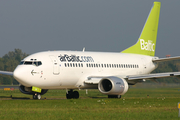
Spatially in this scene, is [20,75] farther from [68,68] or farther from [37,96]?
[68,68]

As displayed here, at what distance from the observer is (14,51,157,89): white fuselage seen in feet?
88.1

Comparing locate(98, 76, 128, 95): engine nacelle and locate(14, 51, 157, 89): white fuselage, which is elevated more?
locate(14, 51, 157, 89): white fuselage

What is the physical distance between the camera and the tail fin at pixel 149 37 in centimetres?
4009

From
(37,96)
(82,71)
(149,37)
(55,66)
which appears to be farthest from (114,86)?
(149,37)

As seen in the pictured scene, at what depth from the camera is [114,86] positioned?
94.8ft

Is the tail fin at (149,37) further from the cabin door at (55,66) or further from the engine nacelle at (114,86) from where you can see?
the cabin door at (55,66)

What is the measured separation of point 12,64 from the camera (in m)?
131

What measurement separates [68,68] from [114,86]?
4209mm

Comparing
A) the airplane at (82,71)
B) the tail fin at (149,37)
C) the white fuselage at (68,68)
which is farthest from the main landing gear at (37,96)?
the tail fin at (149,37)

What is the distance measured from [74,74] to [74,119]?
1490cm

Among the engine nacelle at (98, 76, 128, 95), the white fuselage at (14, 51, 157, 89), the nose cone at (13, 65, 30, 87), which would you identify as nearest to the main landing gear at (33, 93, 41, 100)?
the white fuselage at (14, 51, 157, 89)

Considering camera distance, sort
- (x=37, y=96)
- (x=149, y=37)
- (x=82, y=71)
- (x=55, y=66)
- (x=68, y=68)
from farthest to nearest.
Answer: (x=149, y=37), (x=82, y=71), (x=68, y=68), (x=55, y=66), (x=37, y=96)

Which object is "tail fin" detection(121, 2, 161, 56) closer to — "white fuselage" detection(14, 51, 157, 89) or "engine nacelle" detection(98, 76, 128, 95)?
"white fuselage" detection(14, 51, 157, 89)

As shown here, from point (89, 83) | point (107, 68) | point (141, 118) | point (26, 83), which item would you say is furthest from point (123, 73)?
point (141, 118)
